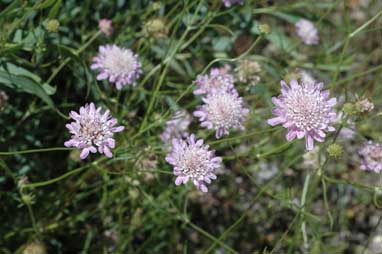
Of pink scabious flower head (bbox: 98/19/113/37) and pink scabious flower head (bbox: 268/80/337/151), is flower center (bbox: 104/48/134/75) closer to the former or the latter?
pink scabious flower head (bbox: 98/19/113/37)

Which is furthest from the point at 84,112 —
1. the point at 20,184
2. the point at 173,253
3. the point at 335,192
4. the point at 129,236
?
the point at 335,192

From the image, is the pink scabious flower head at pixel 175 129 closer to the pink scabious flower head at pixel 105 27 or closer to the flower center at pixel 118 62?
the flower center at pixel 118 62

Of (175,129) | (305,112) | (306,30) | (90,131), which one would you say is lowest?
(90,131)

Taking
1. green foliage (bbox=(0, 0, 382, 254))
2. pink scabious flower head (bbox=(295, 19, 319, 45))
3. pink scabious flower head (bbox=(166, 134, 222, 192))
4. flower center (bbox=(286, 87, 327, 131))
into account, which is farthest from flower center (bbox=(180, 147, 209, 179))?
pink scabious flower head (bbox=(295, 19, 319, 45))

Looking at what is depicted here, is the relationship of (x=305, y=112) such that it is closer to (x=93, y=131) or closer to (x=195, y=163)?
(x=195, y=163)

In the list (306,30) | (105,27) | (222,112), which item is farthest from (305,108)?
(306,30)

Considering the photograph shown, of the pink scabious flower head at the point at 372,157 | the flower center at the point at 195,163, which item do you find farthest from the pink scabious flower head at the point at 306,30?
the flower center at the point at 195,163

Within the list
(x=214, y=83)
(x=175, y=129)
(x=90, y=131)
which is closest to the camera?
(x=90, y=131)
